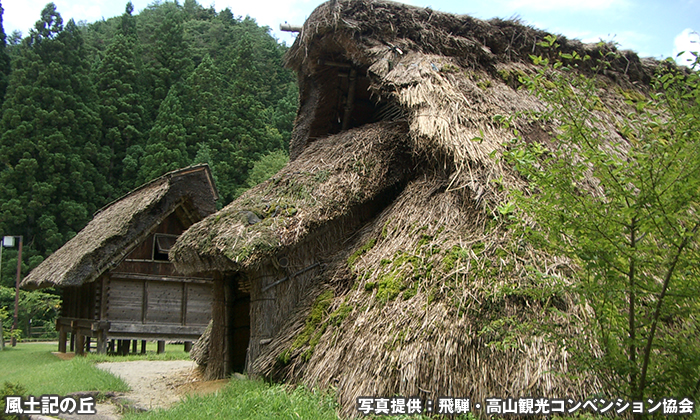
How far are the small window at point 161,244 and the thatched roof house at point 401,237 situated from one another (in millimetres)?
6666

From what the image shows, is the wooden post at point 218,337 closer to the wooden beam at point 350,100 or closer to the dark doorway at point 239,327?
the dark doorway at point 239,327

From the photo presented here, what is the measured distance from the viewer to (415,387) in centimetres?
409

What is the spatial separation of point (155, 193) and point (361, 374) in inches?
388

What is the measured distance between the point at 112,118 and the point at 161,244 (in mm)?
17022

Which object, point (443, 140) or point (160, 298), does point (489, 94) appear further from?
point (160, 298)

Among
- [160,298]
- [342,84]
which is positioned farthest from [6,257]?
[342,84]

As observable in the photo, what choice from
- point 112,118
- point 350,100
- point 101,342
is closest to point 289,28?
point 350,100

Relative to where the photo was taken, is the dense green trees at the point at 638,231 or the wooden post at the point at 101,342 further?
the wooden post at the point at 101,342

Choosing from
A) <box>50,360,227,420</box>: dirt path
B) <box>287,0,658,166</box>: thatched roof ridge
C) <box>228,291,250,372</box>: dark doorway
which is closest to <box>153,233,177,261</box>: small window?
<box>50,360,227,420</box>: dirt path

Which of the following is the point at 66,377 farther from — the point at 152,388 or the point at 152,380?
the point at 152,388

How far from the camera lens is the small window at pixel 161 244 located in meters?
13.6

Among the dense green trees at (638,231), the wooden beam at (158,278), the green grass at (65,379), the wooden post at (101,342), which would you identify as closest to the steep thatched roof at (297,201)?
the green grass at (65,379)

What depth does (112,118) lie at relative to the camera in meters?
27.6

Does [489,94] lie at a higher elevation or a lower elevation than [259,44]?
lower
